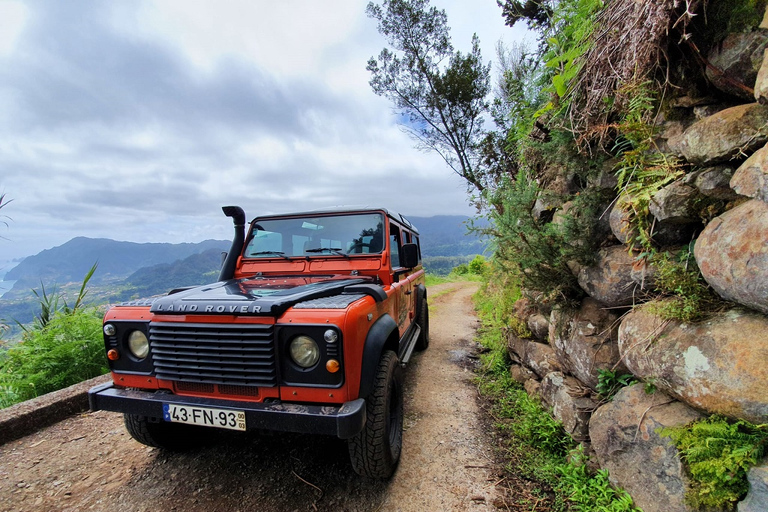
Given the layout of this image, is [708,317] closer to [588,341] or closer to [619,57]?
[588,341]

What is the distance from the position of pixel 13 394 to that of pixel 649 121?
6598mm

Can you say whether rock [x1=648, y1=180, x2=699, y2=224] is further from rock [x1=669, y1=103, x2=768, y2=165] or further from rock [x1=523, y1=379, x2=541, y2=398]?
rock [x1=523, y1=379, x2=541, y2=398]

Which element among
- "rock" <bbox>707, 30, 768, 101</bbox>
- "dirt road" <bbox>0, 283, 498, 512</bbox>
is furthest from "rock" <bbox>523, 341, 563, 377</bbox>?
Result: "rock" <bbox>707, 30, 768, 101</bbox>

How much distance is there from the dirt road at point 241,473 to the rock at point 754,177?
7.64ft

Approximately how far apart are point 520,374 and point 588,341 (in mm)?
1574

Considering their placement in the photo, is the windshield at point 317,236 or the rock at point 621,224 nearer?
the rock at point 621,224

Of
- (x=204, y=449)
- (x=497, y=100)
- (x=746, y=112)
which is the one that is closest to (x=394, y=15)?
(x=497, y=100)

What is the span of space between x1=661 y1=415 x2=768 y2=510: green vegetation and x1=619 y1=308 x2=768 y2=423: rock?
0.20 feet

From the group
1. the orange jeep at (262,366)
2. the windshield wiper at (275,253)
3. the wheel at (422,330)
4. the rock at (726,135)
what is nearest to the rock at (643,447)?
the rock at (726,135)

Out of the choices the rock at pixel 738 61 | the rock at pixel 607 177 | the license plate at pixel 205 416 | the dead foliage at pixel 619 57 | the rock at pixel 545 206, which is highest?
the dead foliage at pixel 619 57

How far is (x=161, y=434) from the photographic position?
106 inches

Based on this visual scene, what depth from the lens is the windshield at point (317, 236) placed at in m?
3.62

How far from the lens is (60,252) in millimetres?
83438

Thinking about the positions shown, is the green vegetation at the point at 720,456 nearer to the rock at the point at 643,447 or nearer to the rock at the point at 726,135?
the rock at the point at 643,447
